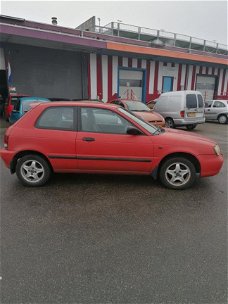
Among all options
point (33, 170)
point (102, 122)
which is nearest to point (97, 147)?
point (102, 122)

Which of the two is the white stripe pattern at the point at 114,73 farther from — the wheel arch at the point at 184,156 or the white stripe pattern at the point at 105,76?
the wheel arch at the point at 184,156

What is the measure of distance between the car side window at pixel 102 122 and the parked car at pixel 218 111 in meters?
12.2

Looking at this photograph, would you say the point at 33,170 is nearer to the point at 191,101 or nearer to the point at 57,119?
the point at 57,119

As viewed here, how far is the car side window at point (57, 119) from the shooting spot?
4090 millimetres

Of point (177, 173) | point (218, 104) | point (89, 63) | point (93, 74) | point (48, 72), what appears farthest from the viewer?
point (93, 74)

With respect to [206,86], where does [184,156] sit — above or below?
below

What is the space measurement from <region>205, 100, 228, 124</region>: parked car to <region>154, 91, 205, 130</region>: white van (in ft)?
14.4

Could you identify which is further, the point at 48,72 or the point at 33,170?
the point at 48,72

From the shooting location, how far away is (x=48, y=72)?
14.1m

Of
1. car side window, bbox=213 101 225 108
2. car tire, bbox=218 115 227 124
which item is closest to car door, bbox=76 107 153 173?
car tire, bbox=218 115 227 124

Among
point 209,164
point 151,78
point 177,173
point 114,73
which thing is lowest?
point 177,173

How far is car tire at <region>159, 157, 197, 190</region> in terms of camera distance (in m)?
4.08

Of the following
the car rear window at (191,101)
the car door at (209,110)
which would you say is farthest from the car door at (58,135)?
the car door at (209,110)

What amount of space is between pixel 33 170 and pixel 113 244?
7.46 ft
